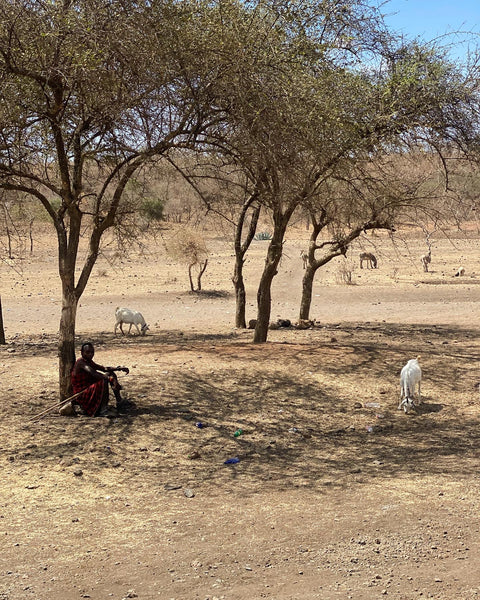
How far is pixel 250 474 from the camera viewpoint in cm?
814

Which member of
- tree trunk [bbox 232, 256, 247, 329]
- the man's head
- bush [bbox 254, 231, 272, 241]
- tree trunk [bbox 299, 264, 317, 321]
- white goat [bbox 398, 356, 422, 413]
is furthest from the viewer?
bush [bbox 254, 231, 272, 241]

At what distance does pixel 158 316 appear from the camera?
22.8 m

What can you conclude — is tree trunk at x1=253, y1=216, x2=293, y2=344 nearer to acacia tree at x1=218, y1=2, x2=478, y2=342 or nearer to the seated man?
acacia tree at x1=218, y1=2, x2=478, y2=342

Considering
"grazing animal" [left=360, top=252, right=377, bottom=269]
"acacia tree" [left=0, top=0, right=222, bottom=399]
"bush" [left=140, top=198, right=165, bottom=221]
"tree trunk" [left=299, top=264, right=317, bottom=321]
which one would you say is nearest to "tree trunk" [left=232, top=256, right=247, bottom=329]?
"tree trunk" [left=299, top=264, right=317, bottom=321]

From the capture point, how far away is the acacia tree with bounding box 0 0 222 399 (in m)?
8.15

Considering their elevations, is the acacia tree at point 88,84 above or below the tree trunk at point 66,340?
above

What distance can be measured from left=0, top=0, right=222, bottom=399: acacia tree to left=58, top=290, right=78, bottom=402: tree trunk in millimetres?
13

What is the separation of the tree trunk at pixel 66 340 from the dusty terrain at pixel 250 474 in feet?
1.65

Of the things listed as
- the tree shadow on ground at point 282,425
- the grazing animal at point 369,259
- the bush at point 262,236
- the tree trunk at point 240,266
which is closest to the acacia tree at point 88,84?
the tree shadow on ground at point 282,425

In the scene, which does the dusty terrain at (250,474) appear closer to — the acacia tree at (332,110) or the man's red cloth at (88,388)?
the man's red cloth at (88,388)

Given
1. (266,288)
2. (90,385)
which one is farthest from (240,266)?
(90,385)

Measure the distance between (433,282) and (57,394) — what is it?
71.9 ft

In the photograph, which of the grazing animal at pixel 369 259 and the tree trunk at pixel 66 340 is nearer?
the tree trunk at pixel 66 340

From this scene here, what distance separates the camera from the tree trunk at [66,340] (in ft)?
32.0
